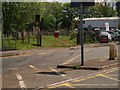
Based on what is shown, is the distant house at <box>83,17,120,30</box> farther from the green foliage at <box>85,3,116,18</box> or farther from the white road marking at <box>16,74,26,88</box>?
the white road marking at <box>16,74,26,88</box>

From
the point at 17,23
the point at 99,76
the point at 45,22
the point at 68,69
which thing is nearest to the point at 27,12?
the point at 17,23

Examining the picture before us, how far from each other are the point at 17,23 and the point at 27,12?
180 cm

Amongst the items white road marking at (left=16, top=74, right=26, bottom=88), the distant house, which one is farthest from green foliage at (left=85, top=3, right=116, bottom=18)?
white road marking at (left=16, top=74, right=26, bottom=88)

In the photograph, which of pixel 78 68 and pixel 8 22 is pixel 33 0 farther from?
pixel 78 68

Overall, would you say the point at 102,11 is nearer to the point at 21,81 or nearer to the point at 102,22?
the point at 102,22

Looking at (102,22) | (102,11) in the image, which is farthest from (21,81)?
(102,11)

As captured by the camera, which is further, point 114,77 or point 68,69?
point 68,69

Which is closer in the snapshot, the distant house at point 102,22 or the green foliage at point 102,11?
the distant house at point 102,22

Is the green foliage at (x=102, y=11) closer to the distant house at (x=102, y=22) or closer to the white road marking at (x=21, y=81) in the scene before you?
the distant house at (x=102, y=22)

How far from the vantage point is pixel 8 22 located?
38.5 m

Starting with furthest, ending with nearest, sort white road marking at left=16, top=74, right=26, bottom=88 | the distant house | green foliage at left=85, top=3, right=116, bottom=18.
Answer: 1. green foliage at left=85, top=3, right=116, bottom=18
2. the distant house
3. white road marking at left=16, top=74, right=26, bottom=88

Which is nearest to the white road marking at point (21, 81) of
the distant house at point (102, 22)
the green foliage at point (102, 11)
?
the distant house at point (102, 22)

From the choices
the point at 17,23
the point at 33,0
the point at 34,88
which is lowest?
the point at 34,88

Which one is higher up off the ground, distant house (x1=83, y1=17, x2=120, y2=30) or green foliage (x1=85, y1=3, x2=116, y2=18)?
green foliage (x1=85, y1=3, x2=116, y2=18)
